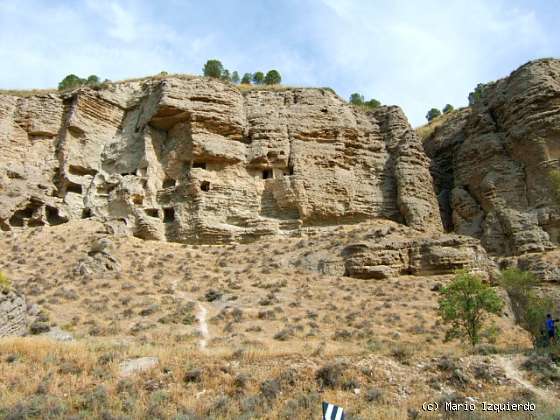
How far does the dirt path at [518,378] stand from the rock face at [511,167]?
59.0ft

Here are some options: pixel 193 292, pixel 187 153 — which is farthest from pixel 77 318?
pixel 187 153

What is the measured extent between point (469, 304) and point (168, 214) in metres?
21.0

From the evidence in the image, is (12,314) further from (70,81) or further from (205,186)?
(70,81)

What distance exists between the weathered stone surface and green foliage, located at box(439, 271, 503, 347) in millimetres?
8115

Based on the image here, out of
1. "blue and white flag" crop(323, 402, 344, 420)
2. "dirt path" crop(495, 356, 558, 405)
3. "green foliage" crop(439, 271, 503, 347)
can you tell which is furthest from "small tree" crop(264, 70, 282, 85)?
"blue and white flag" crop(323, 402, 344, 420)

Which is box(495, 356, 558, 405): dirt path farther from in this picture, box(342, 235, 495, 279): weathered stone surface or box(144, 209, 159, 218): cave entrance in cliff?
box(144, 209, 159, 218): cave entrance in cliff

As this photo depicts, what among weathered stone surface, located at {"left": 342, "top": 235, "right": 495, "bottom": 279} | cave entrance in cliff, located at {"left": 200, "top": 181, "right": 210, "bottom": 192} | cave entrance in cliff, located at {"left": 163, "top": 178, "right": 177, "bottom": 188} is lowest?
weathered stone surface, located at {"left": 342, "top": 235, "right": 495, "bottom": 279}

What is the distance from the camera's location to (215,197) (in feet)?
108

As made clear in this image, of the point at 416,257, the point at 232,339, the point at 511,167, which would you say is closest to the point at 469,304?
the point at 232,339

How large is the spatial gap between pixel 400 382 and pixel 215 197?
22.6 meters

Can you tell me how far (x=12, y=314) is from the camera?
53.6 feet

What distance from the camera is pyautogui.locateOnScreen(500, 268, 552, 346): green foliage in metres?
17.0

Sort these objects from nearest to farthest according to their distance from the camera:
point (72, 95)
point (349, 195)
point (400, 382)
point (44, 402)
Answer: point (44, 402), point (400, 382), point (349, 195), point (72, 95)

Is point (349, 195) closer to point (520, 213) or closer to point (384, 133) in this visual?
point (384, 133)
